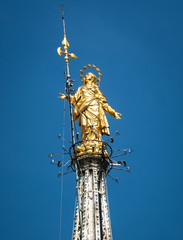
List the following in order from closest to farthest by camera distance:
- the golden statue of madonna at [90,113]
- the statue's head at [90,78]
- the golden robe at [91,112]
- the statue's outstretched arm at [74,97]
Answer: the golden statue of madonna at [90,113], the golden robe at [91,112], the statue's outstretched arm at [74,97], the statue's head at [90,78]

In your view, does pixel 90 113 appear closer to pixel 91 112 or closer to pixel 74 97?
pixel 91 112

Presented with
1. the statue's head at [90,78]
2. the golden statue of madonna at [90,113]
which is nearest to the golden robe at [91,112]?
the golden statue of madonna at [90,113]

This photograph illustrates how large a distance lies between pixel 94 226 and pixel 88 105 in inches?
378

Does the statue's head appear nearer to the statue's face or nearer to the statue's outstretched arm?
the statue's face

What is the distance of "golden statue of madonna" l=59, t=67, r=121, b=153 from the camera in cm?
3434

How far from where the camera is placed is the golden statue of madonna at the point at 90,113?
34.3 m

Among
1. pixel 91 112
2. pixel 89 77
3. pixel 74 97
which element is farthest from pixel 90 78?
pixel 91 112

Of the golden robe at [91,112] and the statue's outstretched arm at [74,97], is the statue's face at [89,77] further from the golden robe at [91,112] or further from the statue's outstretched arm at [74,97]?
the statue's outstretched arm at [74,97]

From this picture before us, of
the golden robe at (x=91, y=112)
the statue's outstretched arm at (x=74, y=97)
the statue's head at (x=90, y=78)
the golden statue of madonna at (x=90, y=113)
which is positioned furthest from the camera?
the statue's head at (x=90, y=78)

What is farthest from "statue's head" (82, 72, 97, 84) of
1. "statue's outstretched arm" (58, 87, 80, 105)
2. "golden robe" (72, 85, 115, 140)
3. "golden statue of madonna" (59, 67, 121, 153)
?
"statue's outstretched arm" (58, 87, 80, 105)

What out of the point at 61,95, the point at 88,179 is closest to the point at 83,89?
the point at 61,95

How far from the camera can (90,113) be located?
35812 mm

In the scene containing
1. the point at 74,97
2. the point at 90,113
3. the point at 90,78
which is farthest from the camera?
the point at 90,78

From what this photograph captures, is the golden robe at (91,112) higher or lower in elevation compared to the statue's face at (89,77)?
lower
